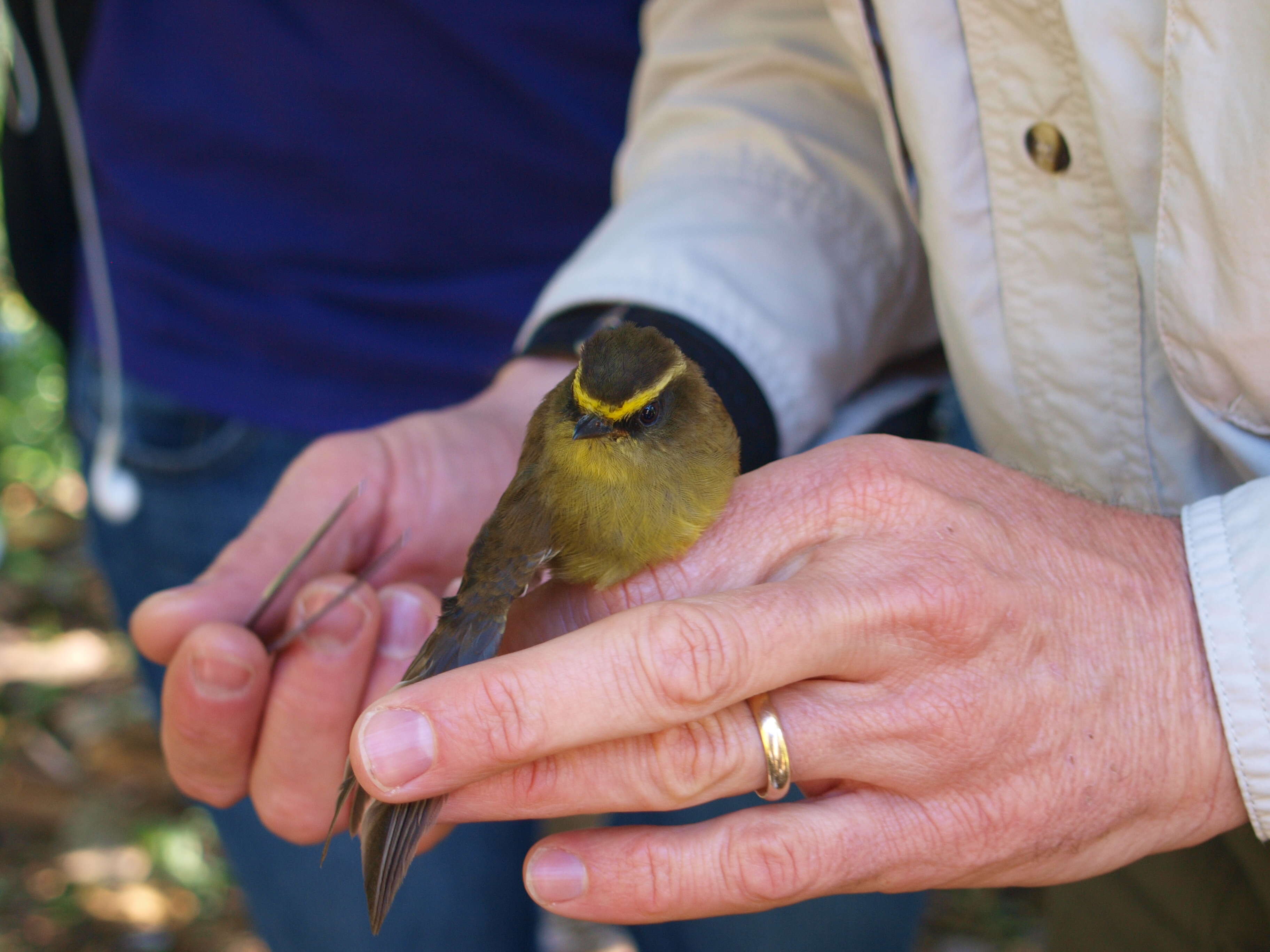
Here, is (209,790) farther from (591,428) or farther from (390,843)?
(591,428)

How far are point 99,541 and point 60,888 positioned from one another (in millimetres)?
2552

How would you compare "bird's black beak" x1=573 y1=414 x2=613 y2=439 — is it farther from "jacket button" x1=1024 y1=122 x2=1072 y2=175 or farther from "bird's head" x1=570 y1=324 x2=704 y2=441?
"jacket button" x1=1024 y1=122 x2=1072 y2=175

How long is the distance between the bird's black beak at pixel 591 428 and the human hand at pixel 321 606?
53 cm

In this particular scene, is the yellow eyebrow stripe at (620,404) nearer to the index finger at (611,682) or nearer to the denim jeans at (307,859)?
the index finger at (611,682)

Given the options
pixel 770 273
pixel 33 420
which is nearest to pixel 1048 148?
pixel 770 273

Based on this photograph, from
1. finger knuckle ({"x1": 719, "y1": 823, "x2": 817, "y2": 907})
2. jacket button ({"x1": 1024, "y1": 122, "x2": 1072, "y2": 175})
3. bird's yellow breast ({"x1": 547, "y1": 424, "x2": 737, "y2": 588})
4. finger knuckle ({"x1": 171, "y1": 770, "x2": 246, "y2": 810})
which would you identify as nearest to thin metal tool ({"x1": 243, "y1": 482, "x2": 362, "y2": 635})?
finger knuckle ({"x1": 171, "y1": 770, "x2": 246, "y2": 810})

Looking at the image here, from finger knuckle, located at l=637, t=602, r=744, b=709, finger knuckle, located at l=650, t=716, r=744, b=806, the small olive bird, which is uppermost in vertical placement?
finger knuckle, located at l=637, t=602, r=744, b=709

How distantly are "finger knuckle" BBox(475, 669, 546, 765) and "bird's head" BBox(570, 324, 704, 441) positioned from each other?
27.3 inches

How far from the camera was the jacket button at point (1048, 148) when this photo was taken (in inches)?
78.9

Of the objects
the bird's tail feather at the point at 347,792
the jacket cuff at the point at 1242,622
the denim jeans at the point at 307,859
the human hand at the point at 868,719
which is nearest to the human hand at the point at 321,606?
the bird's tail feather at the point at 347,792

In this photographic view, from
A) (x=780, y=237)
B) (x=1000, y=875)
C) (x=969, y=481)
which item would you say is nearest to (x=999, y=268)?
(x=969, y=481)

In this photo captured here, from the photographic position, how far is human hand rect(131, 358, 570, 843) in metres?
2.31

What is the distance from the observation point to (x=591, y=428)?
2242 mm

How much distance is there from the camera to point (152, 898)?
4984 mm
